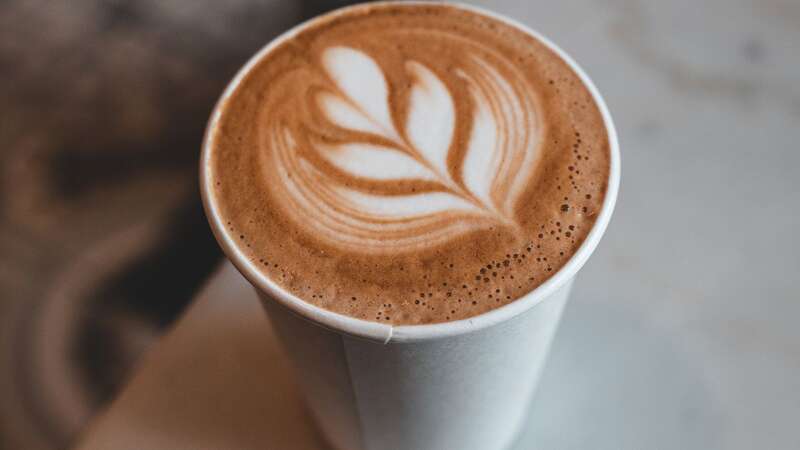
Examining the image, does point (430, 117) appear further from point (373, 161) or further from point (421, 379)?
point (421, 379)

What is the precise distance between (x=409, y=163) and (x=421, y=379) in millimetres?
199

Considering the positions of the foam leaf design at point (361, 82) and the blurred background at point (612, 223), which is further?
the blurred background at point (612, 223)

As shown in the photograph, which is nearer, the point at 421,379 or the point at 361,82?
the point at 421,379

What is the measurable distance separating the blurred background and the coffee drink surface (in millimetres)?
355

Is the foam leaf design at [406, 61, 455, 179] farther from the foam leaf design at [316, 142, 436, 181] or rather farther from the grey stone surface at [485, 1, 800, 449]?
the grey stone surface at [485, 1, 800, 449]

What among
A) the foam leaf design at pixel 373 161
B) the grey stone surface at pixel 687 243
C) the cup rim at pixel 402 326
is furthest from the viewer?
the grey stone surface at pixel 687 243

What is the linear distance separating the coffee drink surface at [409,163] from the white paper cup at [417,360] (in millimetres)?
13

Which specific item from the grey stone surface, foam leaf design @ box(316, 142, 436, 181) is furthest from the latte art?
the grey stone surface

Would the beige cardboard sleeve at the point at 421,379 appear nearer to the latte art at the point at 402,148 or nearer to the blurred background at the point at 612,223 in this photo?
the latte art at the point at 402,148

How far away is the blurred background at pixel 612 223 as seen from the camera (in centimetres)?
87

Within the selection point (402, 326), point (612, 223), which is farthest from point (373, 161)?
point (612, 223)

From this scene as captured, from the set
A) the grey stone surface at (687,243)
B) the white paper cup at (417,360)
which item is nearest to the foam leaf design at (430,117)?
the white paper cup at (417,360)

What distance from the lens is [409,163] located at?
0.64 m

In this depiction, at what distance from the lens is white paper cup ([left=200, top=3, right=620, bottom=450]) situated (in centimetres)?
53
